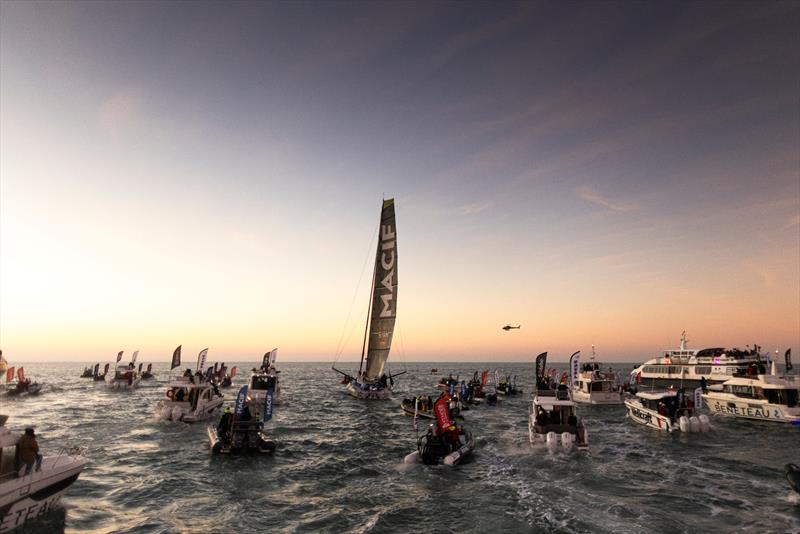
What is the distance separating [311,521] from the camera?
16344 millimetres

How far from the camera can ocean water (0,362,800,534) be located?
53.3ft

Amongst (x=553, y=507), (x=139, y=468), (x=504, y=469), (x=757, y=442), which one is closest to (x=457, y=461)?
(x=504, y=469)

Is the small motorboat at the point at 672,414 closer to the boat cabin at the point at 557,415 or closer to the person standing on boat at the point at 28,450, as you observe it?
the boat cabin at the point at 557,415

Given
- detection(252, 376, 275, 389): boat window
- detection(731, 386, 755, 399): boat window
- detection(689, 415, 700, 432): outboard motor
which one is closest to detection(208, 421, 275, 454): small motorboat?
detection(252, 376, 275, 389): boat window

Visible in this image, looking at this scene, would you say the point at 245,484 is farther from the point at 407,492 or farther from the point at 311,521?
the point at 407,492

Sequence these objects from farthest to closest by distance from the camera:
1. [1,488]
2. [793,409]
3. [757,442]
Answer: [793,409] < [757,442] < [1,488]

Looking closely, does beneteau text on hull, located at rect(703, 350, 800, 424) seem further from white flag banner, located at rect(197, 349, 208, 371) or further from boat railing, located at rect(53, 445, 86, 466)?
white flag banner, located at rect(197, 349, 208, 371)

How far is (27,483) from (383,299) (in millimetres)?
41588

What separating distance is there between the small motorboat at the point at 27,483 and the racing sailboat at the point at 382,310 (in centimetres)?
3881

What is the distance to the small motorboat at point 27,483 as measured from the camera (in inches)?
501

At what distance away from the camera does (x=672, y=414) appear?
3538 centimetres

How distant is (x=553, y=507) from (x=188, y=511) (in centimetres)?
1557

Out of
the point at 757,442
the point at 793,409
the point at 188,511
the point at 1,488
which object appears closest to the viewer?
the point at 1,488

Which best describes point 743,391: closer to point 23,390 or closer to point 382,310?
point 382,310
